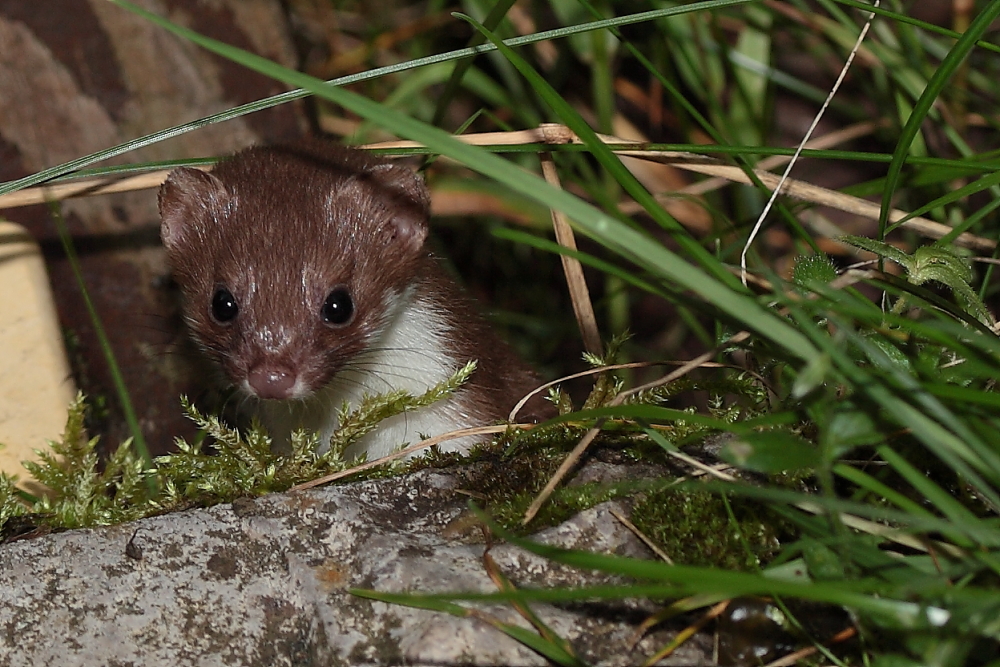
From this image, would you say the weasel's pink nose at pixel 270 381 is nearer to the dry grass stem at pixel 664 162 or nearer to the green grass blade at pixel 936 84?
the dry grass stem at pixel 664 162

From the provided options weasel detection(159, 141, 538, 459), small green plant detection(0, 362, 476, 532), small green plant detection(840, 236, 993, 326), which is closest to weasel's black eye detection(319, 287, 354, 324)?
weasel detection(159, 141, 538, 459)

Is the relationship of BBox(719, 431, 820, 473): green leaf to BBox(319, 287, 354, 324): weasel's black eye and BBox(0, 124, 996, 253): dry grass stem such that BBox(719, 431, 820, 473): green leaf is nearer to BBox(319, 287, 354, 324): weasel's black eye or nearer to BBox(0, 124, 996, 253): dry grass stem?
BBox(0, 124, 996, 253): dry grass stem

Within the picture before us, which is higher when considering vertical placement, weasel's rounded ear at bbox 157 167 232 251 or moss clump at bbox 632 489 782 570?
weasel's rounded ear at bbox 157 167 232 251

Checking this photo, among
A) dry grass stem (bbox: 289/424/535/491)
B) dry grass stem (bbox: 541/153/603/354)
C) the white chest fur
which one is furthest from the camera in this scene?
the white chest fur

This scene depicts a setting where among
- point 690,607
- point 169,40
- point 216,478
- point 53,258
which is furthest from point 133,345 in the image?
point 690,607

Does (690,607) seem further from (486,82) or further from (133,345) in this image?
(486,82)

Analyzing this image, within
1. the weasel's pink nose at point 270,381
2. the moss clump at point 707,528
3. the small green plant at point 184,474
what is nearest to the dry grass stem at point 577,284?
the small green plant at point 184,474

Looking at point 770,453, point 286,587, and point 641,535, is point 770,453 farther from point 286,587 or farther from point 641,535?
point 286,587

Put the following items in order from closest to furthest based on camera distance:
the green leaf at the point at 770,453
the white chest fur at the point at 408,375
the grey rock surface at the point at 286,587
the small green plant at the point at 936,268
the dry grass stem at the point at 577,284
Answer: the green leaf at the point at 770,453, the grey rock surface at the point at 286,587, the small green plant at the point at 936,268, the dry grass stem at the point at 577,284, the white chest fur at the point at 408,375
